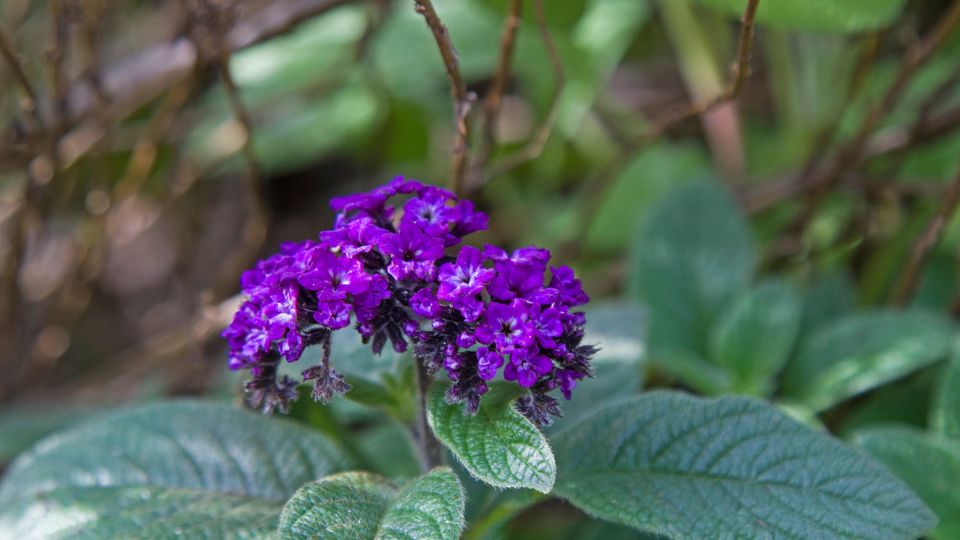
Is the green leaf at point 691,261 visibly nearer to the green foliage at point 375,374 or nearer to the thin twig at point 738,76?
the thin twig at point 738,76

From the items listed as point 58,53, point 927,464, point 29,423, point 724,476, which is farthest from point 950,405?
point 29,423

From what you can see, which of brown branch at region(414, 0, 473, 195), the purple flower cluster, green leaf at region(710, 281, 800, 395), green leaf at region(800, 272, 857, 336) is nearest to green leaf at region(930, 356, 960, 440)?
green leaf at region(710, 281, 800, 395)

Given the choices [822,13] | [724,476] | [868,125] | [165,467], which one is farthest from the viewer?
[868,125]

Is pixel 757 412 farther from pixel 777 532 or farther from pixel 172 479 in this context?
pixel 172 479

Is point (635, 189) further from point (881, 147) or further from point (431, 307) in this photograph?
point (431, 307)

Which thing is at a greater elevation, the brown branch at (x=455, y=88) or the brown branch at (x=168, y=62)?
the brown branch at (x=168, y=62)

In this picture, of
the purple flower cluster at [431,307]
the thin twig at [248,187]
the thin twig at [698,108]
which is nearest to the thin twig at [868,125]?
the thin twig at [698,108]
